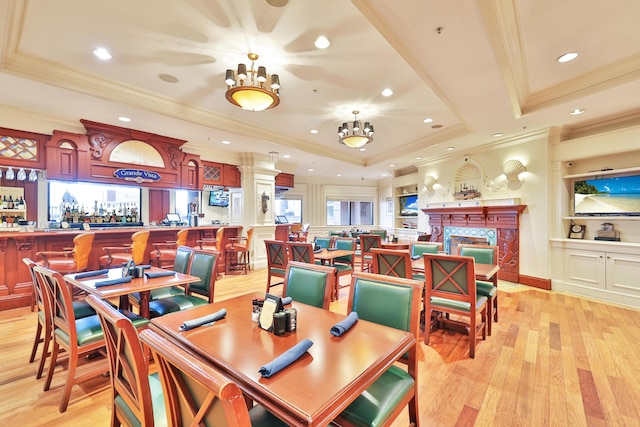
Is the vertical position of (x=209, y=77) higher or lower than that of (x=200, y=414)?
higher

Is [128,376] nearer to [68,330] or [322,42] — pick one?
[68,330]

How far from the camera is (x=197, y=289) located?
2.93 m

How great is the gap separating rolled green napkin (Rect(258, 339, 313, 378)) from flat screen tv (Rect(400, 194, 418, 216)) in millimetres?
8109

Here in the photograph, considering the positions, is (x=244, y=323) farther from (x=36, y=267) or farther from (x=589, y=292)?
(x=589, y=292)

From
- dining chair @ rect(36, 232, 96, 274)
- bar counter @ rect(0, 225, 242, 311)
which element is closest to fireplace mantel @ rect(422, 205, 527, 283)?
dining chair @ rect(36, 232, 96, 274)

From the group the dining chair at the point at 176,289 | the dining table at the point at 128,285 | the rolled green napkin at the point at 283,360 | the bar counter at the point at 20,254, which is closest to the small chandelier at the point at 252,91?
the dining chair at the point at 176,289

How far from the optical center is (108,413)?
1.91 m

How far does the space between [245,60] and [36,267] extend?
2686 millimetres

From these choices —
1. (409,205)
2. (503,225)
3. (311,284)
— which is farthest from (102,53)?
(409,205)

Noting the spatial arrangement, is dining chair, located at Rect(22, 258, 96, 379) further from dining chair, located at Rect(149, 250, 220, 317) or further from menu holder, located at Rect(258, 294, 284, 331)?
menu holder, located at Rect(258, 294, 284, 331)

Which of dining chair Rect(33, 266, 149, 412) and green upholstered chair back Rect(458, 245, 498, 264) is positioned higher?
green upholstered chair back Rect(458, 245, 498, 264)

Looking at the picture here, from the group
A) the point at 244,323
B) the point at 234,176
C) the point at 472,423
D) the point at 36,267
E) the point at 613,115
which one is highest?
the point at 613,115

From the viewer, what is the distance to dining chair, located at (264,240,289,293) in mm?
4324

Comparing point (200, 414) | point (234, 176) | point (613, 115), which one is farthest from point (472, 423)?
point (234, 176)
